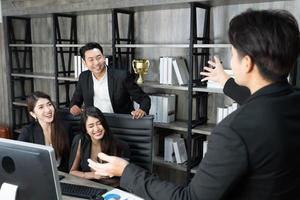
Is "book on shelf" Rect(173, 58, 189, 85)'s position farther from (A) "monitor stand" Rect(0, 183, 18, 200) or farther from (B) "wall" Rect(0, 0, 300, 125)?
(A) "monitor stand" Rect(0, 183, 18, 200)

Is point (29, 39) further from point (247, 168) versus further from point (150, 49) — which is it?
point (247, 168)

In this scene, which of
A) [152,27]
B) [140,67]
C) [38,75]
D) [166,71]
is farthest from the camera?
[38,75]

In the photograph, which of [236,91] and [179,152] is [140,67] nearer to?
[179,152]

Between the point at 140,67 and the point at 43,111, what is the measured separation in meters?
1.24

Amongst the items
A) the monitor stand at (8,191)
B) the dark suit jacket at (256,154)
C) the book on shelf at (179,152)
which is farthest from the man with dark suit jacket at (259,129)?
the book on shelf at (179,152)

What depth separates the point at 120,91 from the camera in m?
2.88

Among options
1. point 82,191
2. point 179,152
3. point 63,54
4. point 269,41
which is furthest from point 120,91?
point 269,41

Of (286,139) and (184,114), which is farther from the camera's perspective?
(184,114)

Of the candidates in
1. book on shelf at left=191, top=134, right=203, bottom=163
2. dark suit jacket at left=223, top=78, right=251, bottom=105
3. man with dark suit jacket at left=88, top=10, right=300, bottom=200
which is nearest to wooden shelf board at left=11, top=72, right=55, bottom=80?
book on shelf at left=191, top=134, right=203, bottom=163

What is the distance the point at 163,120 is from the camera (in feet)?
10.7

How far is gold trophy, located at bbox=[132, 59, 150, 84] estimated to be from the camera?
3.28 meters

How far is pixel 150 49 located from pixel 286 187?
9.25 ft

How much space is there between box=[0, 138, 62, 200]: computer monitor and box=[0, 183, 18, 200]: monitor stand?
1cm

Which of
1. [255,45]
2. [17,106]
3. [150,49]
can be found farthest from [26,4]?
[255,45]
